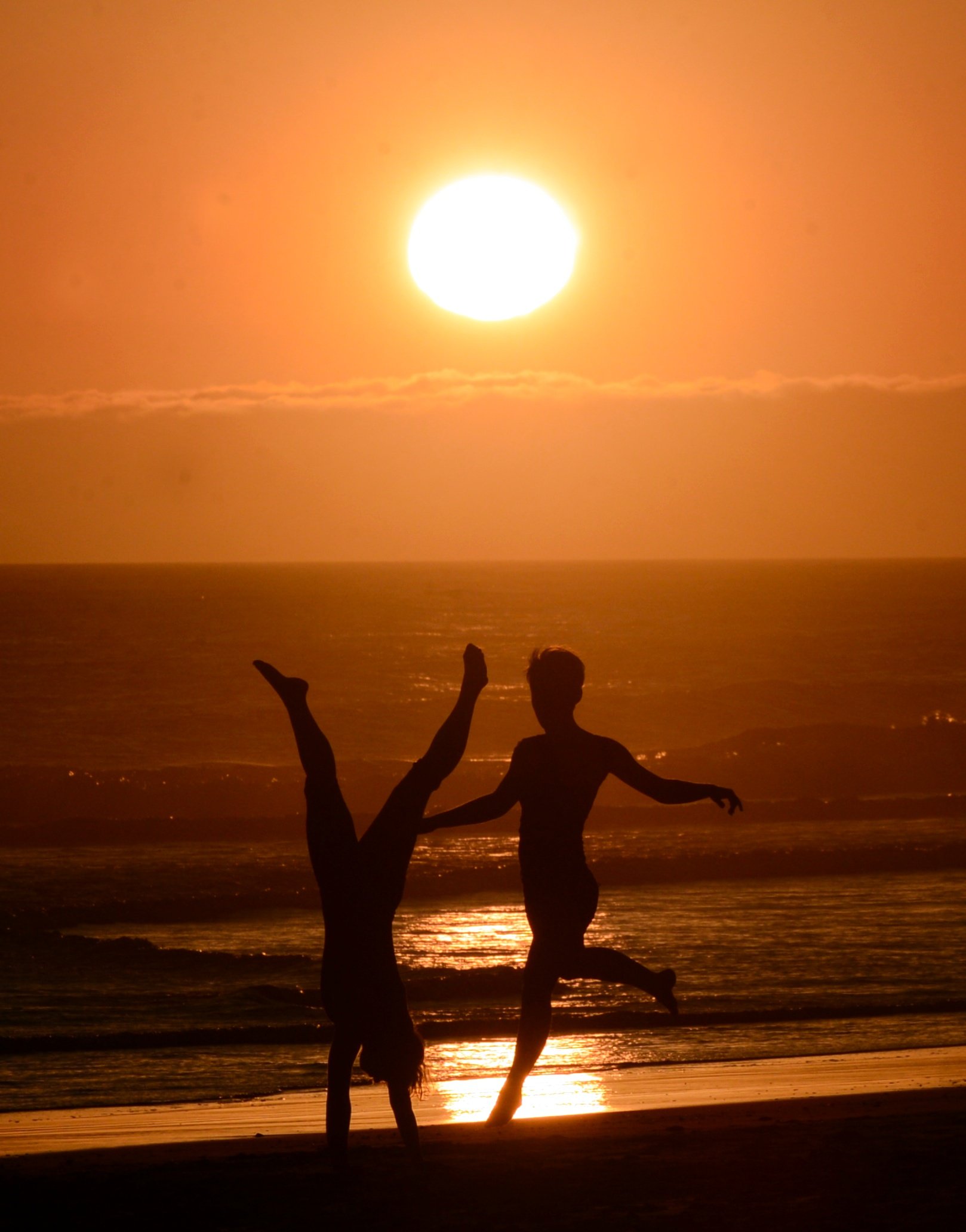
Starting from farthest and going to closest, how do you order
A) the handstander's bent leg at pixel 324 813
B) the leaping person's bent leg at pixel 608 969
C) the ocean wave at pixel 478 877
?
the ocean wave at pixel 478 877
the leaping person's bent leg at pixel 608 969
the handstander's bent leg at pixel 324 813

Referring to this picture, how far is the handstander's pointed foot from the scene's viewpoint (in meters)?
6.41

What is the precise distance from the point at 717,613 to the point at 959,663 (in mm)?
30225

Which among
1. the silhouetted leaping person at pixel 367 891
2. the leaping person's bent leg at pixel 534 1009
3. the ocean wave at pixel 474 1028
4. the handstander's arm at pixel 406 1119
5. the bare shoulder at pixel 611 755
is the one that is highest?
the bare shoulder at pixel 611 755

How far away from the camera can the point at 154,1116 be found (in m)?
8.28

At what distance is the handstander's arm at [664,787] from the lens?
5730 mm

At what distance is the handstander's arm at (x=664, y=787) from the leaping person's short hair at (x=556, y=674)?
0.98 ft

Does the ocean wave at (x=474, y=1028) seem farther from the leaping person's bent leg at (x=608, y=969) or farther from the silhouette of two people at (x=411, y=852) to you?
the leaping person's bent leg at (x=608, y=969)

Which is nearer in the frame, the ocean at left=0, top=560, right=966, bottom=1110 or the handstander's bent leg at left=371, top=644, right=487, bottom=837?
the handstander's bent leg at left=371, top=644, right=487, bottom=837

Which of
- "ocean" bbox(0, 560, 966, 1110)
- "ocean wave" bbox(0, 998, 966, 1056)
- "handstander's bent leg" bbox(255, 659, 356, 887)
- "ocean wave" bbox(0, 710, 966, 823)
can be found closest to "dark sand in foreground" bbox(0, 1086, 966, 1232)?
"handstander's bent leg" bbox(255, 659, 356, 887)

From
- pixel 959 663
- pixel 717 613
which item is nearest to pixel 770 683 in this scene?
pixel 959 663

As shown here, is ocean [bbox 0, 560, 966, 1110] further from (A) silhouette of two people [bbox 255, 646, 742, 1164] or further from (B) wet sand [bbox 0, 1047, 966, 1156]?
(A) silhouette of two people [bbox 255, 646, 742, 1164]

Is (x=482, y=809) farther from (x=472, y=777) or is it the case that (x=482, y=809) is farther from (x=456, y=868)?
(x=472, y=777)

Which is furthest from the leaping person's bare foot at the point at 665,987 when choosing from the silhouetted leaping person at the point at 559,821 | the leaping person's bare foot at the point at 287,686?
the leaping person's bare foot at the point at 287,686

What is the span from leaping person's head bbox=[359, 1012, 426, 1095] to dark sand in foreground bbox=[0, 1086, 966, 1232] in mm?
374
